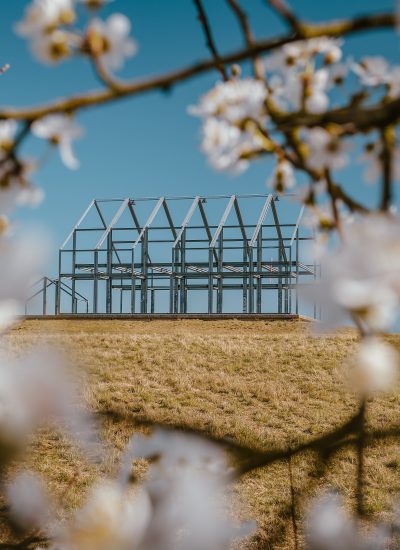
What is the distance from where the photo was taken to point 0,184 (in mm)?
487

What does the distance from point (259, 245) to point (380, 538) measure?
11180mm

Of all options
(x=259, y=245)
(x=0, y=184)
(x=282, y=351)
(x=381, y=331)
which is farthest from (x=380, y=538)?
(x=259, y=245)

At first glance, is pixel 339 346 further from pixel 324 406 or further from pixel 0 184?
pixel 0 184

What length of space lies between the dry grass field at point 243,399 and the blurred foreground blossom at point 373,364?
306 centimetres

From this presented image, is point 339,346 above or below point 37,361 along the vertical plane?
below

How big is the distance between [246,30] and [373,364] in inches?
10.9

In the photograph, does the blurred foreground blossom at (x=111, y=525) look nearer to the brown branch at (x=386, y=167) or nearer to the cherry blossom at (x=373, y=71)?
the brown branch at (x=386, y=167)

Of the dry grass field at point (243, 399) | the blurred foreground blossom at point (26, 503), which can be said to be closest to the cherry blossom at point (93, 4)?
the blurred foreground blossom at point (26, 503)

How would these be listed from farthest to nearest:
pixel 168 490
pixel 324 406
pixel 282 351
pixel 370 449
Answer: pixel 282 351 → pixel 324 406 → pixel 370 449 → pixel 168 490

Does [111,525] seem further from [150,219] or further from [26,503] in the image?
[150,219]

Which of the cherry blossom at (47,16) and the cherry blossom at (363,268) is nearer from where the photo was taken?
the cherry blossom at (363,268)

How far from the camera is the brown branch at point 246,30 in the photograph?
49 cm

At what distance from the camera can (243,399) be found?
6066 mm

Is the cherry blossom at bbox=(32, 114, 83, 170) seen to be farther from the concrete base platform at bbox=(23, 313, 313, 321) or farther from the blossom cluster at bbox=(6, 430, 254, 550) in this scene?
the concrete base platform at bbox=(23, 313, 313, 321)
